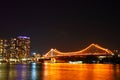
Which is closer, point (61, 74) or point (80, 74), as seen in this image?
point (61, 74)

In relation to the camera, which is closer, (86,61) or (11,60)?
(86,61)

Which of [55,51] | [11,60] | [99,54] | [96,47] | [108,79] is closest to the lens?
[108,79]

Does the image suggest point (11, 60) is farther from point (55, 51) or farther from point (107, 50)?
point (107, 50)

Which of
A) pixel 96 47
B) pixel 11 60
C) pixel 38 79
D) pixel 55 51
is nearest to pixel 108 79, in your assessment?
pixel 38 79

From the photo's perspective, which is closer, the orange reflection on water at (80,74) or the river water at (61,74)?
the orange reflection on water at (80,74)

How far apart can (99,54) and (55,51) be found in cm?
3565

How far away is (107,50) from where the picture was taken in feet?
378

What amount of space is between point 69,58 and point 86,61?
6424 mm

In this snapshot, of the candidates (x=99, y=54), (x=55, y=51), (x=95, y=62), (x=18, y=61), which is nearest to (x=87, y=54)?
(x=99, y=54)

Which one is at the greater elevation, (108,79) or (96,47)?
(96,47)

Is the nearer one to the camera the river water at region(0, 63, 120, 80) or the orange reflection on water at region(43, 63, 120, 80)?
the orange reflection on water at region(43, 63, 120, 80)

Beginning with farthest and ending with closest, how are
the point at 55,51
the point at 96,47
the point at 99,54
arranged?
the point at 55,51 → the point at 96,47 → the point at 99,54

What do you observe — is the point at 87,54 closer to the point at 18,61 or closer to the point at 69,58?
the point at 69,58

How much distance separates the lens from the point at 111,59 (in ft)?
394
